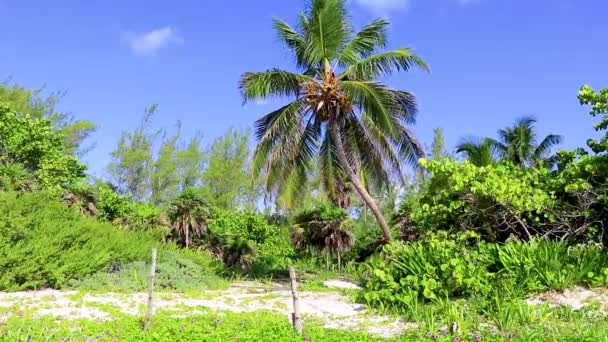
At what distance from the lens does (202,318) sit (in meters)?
8.38

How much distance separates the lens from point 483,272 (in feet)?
28.0

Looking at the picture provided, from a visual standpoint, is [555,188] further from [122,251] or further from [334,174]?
[122,251]

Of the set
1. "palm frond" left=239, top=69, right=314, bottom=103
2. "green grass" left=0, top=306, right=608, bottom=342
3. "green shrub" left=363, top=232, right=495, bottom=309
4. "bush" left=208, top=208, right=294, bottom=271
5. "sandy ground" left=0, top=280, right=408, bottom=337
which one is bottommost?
"green grass" left=0, top=306, right=608, bottom=342

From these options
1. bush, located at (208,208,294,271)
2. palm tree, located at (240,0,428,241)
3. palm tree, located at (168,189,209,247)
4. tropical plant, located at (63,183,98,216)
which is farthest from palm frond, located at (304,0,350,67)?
tropical plant, located at (63,183,98,216)

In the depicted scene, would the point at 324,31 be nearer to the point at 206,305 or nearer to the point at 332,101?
the point at 332,101

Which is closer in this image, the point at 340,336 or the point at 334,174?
the point at 340,336

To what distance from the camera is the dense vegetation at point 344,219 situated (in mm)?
8224

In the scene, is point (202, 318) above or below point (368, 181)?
below

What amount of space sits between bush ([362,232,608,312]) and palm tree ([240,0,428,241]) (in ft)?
16.0

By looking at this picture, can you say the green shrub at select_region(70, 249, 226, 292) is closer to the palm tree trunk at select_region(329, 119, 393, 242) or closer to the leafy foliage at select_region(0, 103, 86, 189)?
the palm tree trunk at select_region(329, 119, 393, 242)

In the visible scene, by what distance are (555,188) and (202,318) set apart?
6575mm

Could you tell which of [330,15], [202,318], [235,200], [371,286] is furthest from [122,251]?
[235,200]

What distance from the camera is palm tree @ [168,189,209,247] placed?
18891mm

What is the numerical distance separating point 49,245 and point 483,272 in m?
8.74
